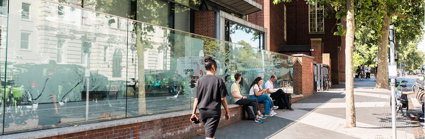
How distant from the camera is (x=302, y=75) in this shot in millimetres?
17359

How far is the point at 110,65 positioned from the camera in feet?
19.6

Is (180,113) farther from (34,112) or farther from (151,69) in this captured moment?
(34,112)

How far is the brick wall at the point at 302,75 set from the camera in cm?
1723

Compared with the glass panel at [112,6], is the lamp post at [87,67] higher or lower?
lower

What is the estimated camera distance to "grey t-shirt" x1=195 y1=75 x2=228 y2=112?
188 inches

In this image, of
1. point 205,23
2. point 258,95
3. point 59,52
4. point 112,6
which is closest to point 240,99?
point 258,95

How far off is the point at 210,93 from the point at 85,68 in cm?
218

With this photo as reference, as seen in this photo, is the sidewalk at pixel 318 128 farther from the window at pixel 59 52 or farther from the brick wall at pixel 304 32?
the brick wall at pixel 304 32

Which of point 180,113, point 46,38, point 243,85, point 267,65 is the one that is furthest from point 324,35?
point 46,38

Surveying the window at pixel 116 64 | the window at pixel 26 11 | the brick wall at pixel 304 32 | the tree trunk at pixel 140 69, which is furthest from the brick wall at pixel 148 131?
the brick wall at pixel 304 32

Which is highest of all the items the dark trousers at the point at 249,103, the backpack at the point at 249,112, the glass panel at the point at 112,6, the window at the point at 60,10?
the glass panel at the point at 112,6

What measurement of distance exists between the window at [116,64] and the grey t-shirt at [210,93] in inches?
76.3

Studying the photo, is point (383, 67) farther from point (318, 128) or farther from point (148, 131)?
point (148, 131)

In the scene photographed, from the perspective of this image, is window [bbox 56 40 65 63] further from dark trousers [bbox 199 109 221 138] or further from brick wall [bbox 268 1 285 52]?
brick wall [bbox 268 1 285 52]
